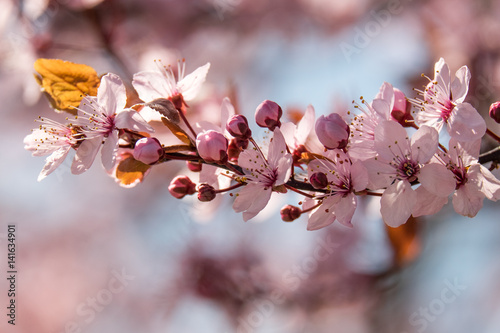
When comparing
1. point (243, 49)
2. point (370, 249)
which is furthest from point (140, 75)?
point (243, 49)

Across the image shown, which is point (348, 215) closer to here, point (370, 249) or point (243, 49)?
point (370, 249)

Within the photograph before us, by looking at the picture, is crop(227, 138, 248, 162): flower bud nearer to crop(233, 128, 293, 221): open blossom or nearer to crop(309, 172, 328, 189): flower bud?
crop(233, 128, 293, 221): open blossom

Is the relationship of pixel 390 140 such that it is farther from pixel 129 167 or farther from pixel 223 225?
pixel 223 225

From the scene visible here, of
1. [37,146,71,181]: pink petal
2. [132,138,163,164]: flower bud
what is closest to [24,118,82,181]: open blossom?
[37,146,71,181]: pink petal

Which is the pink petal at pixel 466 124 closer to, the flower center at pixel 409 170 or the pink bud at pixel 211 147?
the flower center at pixel 409 170

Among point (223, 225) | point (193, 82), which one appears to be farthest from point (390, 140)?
point (223, 225)

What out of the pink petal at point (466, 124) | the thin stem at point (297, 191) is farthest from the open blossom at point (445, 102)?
the thin stem at point (297, 191)
